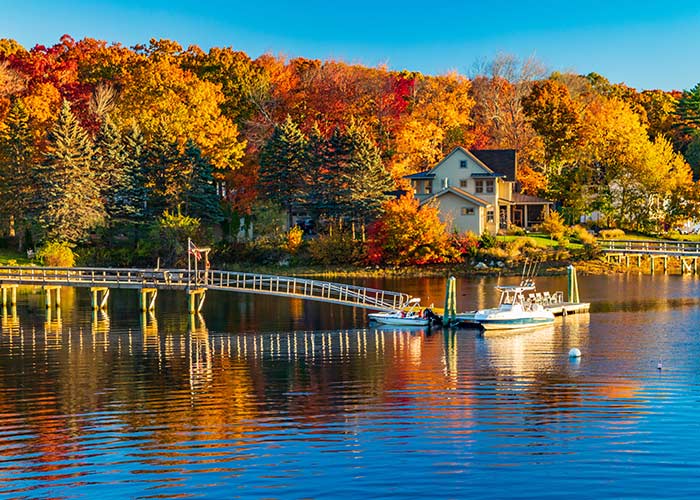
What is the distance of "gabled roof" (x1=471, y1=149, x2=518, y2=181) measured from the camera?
100125 millimetres

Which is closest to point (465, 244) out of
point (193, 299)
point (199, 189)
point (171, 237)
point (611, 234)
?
point (611, 234)

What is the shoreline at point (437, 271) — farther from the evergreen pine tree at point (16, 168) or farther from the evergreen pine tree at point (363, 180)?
the evergreen pine tree at point (16, 168)

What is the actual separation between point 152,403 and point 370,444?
9909 mm

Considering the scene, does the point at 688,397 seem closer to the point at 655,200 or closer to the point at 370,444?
the point at 370,444

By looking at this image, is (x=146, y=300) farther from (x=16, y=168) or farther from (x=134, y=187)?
(x=16, y=168)

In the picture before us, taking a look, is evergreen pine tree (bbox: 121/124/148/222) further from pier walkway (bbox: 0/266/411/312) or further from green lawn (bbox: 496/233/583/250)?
green lawn (bbox: 496/233/583/250)

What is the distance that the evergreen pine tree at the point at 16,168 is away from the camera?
90062 mm

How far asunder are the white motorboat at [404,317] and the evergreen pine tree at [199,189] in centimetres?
3902

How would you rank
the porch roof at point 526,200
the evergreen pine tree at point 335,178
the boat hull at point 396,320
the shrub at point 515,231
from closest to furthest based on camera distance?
the boat hull at point 396,320 < the evergreen pine tree at point 335,178 < the shrub at point 515,231 < the porch roof at point 526,200

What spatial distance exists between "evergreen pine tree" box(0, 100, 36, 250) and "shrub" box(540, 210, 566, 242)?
46737 mm

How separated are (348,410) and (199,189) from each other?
59.8 meters

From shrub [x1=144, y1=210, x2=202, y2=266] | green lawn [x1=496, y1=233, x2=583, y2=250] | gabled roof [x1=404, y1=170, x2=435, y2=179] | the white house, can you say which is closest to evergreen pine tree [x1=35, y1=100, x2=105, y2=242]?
shrub [x1=144, y1=210, x2=202, y2=266]

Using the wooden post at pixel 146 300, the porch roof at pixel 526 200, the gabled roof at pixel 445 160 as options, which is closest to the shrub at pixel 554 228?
the porch roof at pixel 526 200

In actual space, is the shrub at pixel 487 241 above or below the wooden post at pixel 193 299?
above
